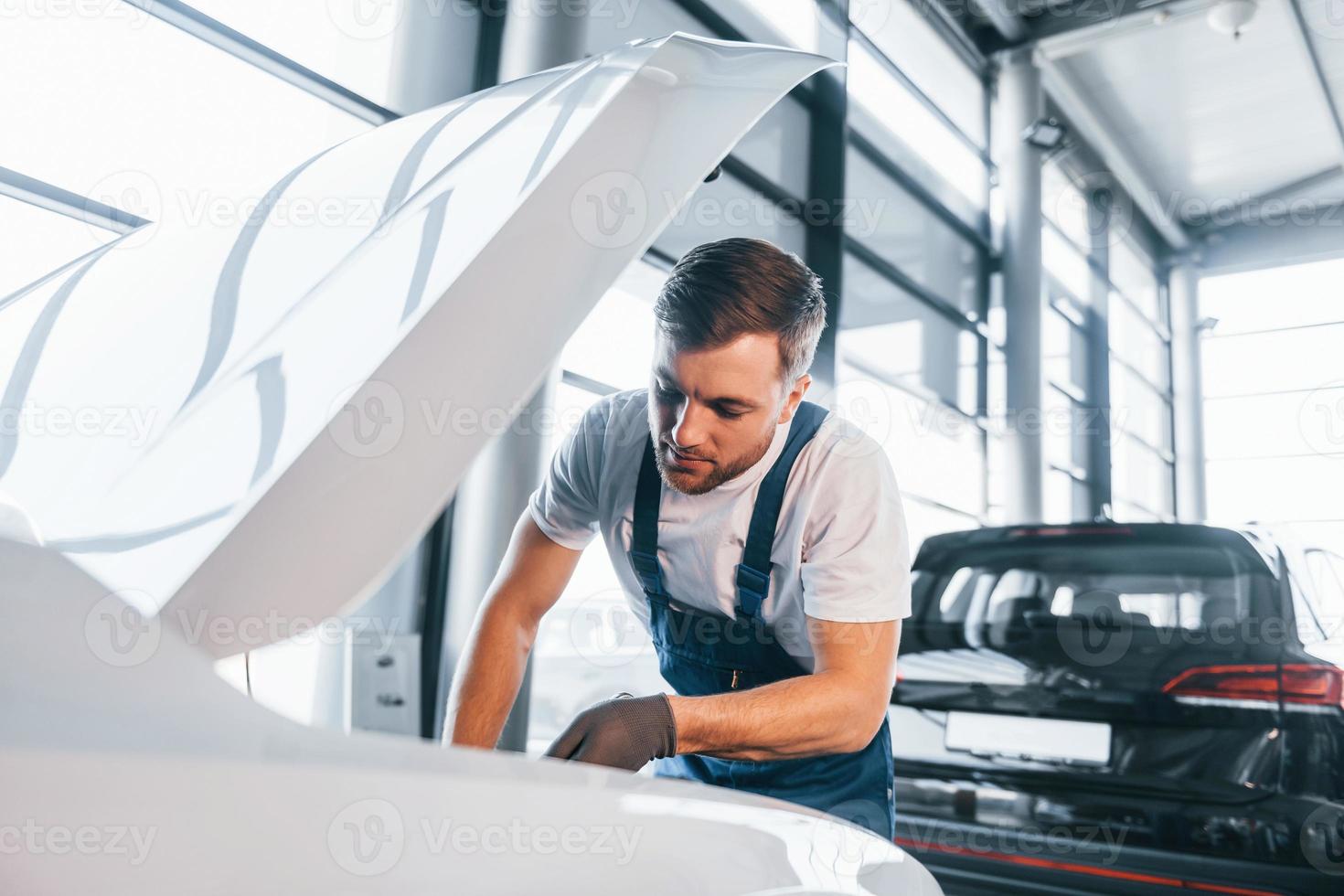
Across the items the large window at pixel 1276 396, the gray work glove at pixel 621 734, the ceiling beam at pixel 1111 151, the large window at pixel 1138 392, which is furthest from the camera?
the large window at pixel 1276 396

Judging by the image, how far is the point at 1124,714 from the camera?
216cm

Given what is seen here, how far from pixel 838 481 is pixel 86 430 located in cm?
98

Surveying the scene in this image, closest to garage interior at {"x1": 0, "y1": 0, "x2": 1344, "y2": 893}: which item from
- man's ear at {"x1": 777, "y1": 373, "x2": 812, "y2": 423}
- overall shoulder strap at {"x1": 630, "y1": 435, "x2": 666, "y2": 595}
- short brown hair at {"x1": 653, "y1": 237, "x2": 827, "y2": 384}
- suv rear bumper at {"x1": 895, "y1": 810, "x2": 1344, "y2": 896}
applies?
suv rear bumper at {"x1": 895, "y1": 810, "x2": 1344, "y2": 896}

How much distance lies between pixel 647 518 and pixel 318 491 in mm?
962

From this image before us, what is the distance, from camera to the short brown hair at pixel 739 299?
1.28 metres

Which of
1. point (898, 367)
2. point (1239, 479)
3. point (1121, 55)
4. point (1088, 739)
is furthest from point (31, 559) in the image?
point (1239, 479)

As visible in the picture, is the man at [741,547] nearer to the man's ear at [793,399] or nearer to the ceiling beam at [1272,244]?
the man's ear at [793,399]

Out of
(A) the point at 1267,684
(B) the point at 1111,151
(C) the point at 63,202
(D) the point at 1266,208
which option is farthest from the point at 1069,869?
(D) the point at 1266,208

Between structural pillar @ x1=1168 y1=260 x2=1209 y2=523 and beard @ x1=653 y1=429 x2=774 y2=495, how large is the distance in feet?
39.7

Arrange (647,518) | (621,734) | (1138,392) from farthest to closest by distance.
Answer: (1138,392) → (647,518) → (621,734)

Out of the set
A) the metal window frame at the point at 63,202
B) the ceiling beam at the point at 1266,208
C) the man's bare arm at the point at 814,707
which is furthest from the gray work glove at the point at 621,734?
the ceiling beam at the point at 1266,208

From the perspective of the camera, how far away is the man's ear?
138 centimetres

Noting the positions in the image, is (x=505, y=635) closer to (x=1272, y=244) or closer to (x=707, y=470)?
(x=707, y=470)

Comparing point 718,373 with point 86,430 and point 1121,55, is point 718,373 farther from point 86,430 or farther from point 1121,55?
point 1121,55
